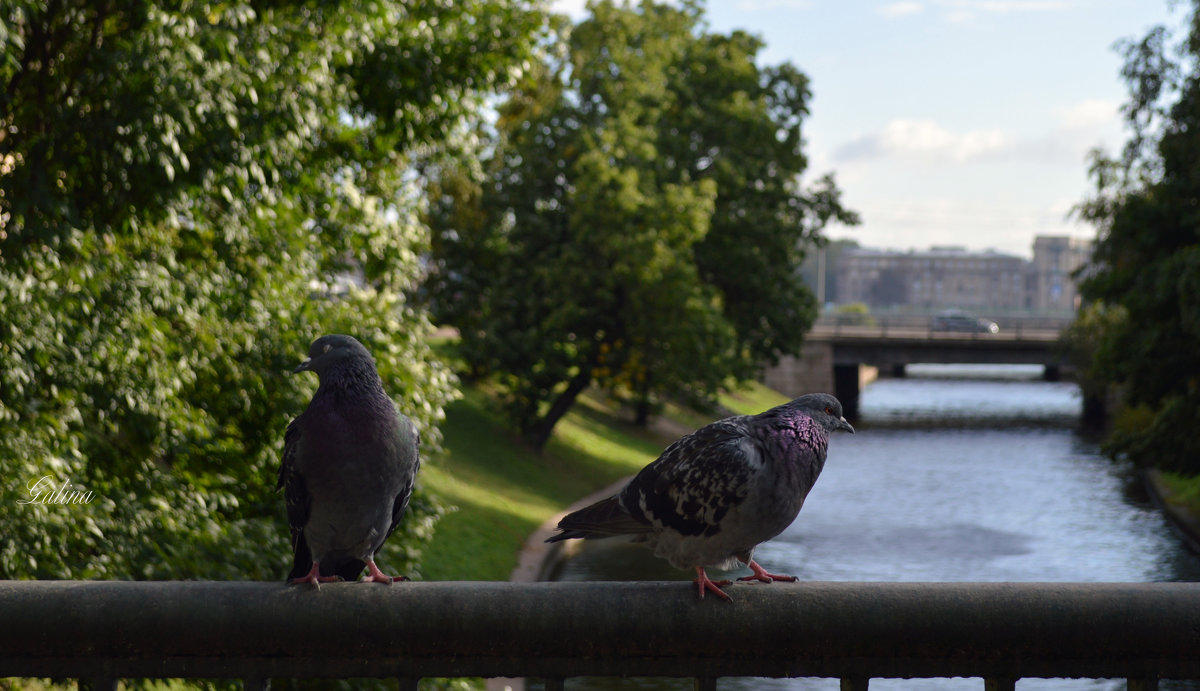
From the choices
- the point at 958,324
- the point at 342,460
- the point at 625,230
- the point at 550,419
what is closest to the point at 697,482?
the point at 342,460

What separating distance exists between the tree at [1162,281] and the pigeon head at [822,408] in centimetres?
1856

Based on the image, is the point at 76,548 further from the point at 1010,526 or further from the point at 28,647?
the point at 1010,526

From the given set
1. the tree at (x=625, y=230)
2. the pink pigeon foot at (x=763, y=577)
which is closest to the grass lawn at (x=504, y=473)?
the tree at (x=625, y=230)

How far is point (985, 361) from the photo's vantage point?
71.7 m

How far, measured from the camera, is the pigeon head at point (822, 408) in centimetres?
383

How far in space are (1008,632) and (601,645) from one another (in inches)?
36.3

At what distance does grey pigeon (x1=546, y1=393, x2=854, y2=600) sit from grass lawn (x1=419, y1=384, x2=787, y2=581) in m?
17.5

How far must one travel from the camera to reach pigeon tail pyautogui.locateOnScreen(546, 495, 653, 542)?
3826 millimetres

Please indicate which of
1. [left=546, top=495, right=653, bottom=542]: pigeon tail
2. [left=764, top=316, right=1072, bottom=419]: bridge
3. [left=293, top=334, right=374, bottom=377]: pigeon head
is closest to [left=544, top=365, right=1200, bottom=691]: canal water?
[left=764, top=316, right=1072, bottom=419]: bridge

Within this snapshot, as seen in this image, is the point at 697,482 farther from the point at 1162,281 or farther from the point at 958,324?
the point at 958,324

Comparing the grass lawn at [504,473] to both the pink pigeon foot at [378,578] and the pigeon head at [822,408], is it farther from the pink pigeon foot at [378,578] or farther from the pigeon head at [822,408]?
the pigeon head at [822,408]

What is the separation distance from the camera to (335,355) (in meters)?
3.91

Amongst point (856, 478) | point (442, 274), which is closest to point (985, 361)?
point (856, 478)

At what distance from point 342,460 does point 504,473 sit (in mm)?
29036
